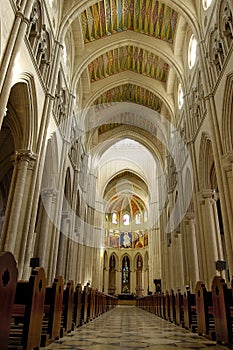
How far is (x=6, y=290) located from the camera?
2.43 metres

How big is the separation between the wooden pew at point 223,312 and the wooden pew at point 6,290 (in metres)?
2.72

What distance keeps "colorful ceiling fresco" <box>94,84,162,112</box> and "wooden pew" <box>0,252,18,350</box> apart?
18688 millimetres

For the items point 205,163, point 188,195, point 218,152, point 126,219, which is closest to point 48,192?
point 205,163

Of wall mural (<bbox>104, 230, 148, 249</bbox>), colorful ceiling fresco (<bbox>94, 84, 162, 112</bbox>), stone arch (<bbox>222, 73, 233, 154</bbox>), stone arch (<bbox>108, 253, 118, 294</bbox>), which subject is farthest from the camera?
wall mural (<bbox>104, 230, 148, 249</bbox>)

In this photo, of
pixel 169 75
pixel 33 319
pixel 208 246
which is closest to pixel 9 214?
pixel 33 319

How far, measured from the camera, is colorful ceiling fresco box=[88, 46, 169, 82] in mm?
17062

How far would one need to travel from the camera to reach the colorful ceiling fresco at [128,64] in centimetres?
1706

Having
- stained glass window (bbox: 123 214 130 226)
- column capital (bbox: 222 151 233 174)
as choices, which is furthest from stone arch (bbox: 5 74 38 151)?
stained glass window (bbox: 123 214 130 226)

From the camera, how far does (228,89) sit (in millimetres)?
8477

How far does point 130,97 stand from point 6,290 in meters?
20.1

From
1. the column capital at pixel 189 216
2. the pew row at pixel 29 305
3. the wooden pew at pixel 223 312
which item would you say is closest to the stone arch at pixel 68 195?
the column capital at pixel 189 216

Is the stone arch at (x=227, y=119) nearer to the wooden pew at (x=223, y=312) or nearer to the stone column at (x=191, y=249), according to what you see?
the wooden pew at (x=223, y=312)

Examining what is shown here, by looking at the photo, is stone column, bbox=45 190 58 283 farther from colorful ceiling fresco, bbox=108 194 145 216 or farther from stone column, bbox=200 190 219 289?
colorful ceiling fresco, bbox=108 194 145 216

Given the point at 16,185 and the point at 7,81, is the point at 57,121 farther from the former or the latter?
the point at 7,81
